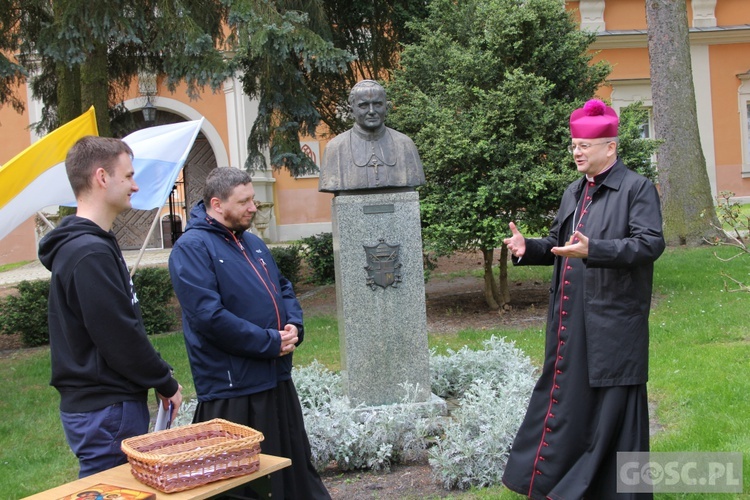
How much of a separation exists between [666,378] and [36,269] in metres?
17.7

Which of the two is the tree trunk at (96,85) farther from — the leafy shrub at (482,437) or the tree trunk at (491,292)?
the leafy shrub at (482,437)

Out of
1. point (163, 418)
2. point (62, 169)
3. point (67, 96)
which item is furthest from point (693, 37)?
point (163, 418)

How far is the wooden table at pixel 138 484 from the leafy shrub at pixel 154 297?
862cm

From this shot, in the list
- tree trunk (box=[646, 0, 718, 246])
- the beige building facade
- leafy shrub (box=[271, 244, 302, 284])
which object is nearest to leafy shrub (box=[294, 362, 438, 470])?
leafy shrub (box=[271, 244, 302, 284])

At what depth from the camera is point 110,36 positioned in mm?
9797

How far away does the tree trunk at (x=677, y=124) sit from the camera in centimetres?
1477

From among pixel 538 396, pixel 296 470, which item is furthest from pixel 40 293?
pixel 538 396

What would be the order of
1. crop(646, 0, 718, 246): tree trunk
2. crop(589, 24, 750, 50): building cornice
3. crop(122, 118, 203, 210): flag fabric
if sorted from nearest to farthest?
crop(122, 118, 203, 210): flag fabric
crop(646, 0, 718, 246): tree trunk
crop(589, 24, 750, 50): building cornice

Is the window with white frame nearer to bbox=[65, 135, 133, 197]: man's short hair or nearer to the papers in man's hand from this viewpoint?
the papers in man's hand

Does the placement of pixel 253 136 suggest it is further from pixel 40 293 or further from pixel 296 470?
pixel 296 470

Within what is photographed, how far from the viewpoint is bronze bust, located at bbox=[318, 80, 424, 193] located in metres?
5.93

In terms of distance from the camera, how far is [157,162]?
7.48 metres

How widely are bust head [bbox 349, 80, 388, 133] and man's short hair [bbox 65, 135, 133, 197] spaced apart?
118 inches

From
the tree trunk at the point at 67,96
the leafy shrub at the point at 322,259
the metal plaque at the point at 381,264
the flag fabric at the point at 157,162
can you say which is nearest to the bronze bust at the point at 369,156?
the metal plaque at the point at 381,264
